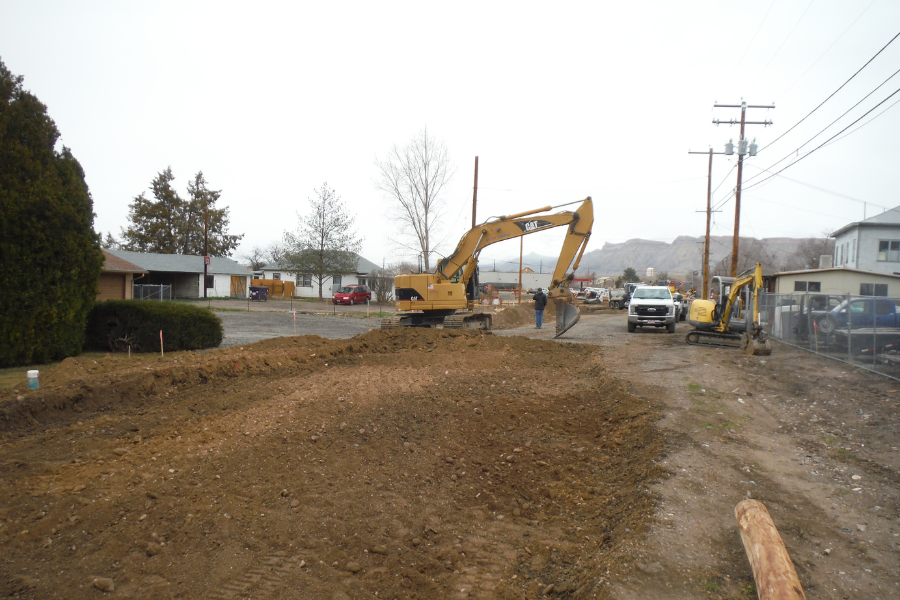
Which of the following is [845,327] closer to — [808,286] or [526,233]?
[526,233]

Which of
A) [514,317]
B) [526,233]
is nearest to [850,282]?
[514,317]

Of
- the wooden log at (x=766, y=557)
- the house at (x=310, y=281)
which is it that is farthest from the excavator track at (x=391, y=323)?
the house at (x=310, y=281)

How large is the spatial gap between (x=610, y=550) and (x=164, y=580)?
360 cm

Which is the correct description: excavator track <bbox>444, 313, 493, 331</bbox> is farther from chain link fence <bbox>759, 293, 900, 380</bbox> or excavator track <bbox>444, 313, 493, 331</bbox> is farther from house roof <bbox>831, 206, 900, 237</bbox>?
house roof <bbox>831, 206, 900, 237</bbox>

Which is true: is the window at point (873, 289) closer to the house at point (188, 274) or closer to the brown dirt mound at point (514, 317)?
the brown dirt mound at point (514, 317)

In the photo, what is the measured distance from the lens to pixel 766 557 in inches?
150

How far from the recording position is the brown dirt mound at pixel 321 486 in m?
4.56

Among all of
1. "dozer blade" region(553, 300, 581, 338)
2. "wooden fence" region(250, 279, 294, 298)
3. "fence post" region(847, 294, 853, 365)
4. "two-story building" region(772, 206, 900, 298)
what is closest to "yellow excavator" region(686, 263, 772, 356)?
"dozer blade" region(553, 300, 581, 338)

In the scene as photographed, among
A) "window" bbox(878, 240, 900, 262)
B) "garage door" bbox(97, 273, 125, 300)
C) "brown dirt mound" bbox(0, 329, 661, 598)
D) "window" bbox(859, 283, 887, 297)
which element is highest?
"window" bbox(878, 240, 900, 262)

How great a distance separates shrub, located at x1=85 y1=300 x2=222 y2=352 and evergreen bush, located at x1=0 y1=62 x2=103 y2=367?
4.54 ft

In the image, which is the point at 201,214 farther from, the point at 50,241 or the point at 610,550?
the point at 610,550

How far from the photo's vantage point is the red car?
45219 millimetres

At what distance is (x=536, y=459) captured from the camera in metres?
7.04

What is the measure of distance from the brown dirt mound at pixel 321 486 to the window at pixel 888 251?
38947 millimetres
